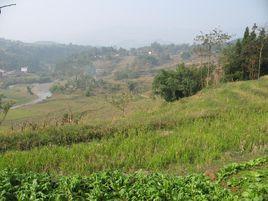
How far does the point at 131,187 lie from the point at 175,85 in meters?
31.2

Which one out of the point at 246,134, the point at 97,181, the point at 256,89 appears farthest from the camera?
the point at 256,89

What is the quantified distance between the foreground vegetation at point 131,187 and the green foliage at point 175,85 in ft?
98.8

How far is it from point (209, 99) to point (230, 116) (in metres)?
8.51

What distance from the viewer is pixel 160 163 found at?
12203mm

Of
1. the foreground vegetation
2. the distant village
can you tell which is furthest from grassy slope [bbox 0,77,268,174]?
the distant village

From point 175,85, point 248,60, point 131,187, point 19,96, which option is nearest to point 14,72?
point 19,96

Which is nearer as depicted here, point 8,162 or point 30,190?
point 30,190

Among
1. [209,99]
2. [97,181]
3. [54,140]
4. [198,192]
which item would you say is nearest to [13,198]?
[97,181]

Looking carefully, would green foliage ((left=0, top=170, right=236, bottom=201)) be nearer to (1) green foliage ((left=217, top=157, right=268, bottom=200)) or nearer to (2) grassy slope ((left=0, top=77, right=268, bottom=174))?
(1) green foliage ((left=217, top=157, right=268, bottom=200))

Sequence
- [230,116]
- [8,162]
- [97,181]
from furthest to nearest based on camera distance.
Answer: [230,116], [8,162], [97,181]

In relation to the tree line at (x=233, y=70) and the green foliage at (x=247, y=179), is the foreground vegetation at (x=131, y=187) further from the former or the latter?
the tree line at (x=233, y=70)

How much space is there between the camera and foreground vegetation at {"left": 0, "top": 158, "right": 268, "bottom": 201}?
7.80 meters

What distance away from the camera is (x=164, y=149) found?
13445 mm

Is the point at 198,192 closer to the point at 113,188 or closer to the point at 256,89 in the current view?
the point at 113,188
